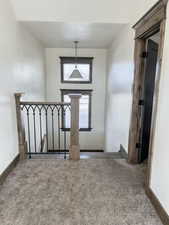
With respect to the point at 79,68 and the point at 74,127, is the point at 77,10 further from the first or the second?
the point at 79,68

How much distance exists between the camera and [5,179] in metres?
2.27

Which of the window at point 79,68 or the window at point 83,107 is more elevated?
the window at point 79,68

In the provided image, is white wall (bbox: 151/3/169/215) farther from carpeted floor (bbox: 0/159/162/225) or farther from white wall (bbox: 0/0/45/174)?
white wall (bbox: 0/0/45/174)

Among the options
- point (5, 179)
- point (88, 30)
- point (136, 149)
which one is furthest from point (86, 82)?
point (5, 179)

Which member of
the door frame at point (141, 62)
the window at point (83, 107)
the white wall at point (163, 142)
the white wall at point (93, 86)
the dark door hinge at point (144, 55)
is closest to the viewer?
the white wall at point (163, 142)

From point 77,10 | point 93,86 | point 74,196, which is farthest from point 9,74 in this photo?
point 93,86

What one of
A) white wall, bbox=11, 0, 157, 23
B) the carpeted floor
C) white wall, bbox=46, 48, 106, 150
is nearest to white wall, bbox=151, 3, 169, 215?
the carpeted floor

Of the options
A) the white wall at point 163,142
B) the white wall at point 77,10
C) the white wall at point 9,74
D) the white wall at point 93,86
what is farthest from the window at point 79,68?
the white wall at point 163,142

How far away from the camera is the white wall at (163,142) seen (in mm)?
1571

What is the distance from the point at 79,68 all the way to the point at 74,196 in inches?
180

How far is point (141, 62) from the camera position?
2.47 meters

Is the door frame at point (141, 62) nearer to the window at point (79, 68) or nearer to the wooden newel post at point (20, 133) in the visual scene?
the wooden newel post at point (20, 133)

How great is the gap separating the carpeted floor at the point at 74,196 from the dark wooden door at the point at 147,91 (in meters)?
0.47

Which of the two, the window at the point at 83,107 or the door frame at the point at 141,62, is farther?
the window at the point at 83,107
